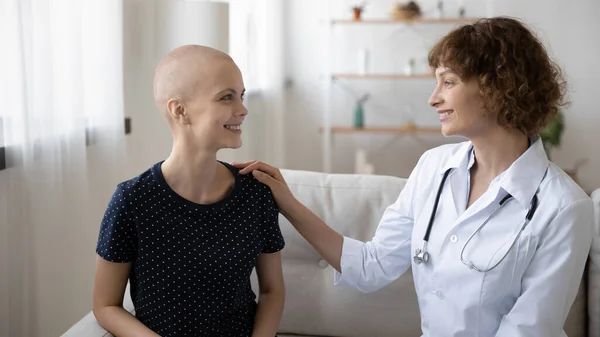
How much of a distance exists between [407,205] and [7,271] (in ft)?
3.33

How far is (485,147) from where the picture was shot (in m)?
1.53

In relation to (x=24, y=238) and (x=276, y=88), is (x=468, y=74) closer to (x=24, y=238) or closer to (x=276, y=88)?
(x=24, y=238)

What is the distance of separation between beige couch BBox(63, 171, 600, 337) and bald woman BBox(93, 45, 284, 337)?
35cm

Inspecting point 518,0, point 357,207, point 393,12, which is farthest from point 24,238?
point 518,0

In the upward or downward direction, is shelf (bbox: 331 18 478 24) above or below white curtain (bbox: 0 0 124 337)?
above

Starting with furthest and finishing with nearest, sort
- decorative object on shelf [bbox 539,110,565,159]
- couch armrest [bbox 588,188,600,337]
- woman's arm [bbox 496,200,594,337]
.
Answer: decorative object on shelf [bbox 539,110,565,159]
couch armrest [bbox 588,188,600,337]
woman's arm [bbox 496,200,594,337]

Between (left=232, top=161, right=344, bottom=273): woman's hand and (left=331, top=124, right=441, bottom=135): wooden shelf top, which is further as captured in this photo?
(left=331, top=124, right=441, bottom=135): wooden shelf top

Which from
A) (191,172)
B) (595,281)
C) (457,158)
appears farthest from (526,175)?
(191,172)

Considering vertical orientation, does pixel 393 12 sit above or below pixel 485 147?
above

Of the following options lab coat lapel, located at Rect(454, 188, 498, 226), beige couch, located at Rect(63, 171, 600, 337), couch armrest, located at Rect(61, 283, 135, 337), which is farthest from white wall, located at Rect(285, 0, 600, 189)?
couch armrest, located at Rect(61, 283, 135, 337)

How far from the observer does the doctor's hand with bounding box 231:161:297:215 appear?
1.56 m

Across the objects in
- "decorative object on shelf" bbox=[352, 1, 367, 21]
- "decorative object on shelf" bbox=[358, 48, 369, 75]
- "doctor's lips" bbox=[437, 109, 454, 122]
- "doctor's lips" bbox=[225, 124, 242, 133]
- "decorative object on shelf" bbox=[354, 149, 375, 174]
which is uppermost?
"decorative object on shelf" bbox=[352, 1, 367, 21]

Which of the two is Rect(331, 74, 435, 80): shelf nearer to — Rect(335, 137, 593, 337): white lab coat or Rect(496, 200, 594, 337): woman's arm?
Rect(335, 137, 593, 337): white lab coat

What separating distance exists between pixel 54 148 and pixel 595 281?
1461mm
